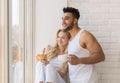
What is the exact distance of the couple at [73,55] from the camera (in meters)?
2.38

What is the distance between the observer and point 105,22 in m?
2.85

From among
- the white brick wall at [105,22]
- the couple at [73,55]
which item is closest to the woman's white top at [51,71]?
the couple at [73,55]

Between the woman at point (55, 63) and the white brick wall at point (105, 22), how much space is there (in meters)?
0.38

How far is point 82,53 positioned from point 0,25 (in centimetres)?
92

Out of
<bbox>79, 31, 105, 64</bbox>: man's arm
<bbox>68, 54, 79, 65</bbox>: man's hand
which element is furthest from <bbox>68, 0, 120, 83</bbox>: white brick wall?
<bbox>68, 54, 79, 65</bbox>: man's hand

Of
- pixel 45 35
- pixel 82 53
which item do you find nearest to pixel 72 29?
pixel 82 53

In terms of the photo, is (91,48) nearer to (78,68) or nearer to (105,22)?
(78,68)

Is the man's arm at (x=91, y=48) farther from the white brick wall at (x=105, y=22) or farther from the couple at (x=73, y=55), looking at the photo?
the white brick wall at (x=105, y=22)

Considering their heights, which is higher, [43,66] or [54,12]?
[54,12]

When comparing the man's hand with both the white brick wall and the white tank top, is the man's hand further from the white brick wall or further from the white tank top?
the white brick wall

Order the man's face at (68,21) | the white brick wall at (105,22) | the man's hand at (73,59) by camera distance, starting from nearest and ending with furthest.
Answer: the man's hand at (73,59)
the man's face at (68,21)
the white brick wall at (105,22)

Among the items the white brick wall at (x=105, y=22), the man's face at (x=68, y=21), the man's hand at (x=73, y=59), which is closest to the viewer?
the man's hand at (x=73, y=59)

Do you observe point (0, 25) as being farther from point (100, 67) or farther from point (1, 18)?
point (100, 67)

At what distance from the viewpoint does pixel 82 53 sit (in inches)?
96.7
